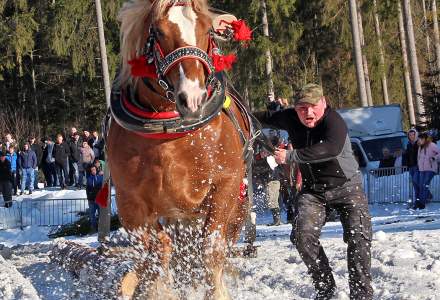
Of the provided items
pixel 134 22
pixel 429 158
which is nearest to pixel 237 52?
pixel 429 158

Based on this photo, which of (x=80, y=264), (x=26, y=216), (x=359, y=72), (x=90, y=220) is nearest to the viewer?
(x=80, y=264)

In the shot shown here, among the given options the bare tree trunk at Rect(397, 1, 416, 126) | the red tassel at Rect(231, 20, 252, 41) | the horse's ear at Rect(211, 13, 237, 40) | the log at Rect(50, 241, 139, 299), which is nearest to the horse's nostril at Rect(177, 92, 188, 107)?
the horse's ear at Rect(211, 13, 237, 40)

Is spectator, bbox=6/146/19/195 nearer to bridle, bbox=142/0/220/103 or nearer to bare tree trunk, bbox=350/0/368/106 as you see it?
bare tree trunk, bbox=350/0/368/106

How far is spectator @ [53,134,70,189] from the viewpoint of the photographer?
22375mm

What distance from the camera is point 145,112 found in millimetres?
5375

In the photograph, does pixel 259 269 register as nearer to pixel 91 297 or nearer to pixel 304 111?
pixel 91 297

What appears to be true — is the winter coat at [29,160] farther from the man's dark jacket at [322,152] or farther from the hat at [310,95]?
the hat at [310,95]

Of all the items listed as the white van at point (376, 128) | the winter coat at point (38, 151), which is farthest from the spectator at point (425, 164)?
the winter coat at point (38, 151)

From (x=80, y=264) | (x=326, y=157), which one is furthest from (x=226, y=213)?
(x=80, y=264)

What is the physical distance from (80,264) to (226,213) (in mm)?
3509

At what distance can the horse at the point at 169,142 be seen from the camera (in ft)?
16.7

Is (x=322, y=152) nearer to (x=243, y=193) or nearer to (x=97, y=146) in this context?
(x=243, y=193)

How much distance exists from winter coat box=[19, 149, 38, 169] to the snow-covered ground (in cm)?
1131

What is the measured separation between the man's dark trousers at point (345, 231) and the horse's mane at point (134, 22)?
166 cm
